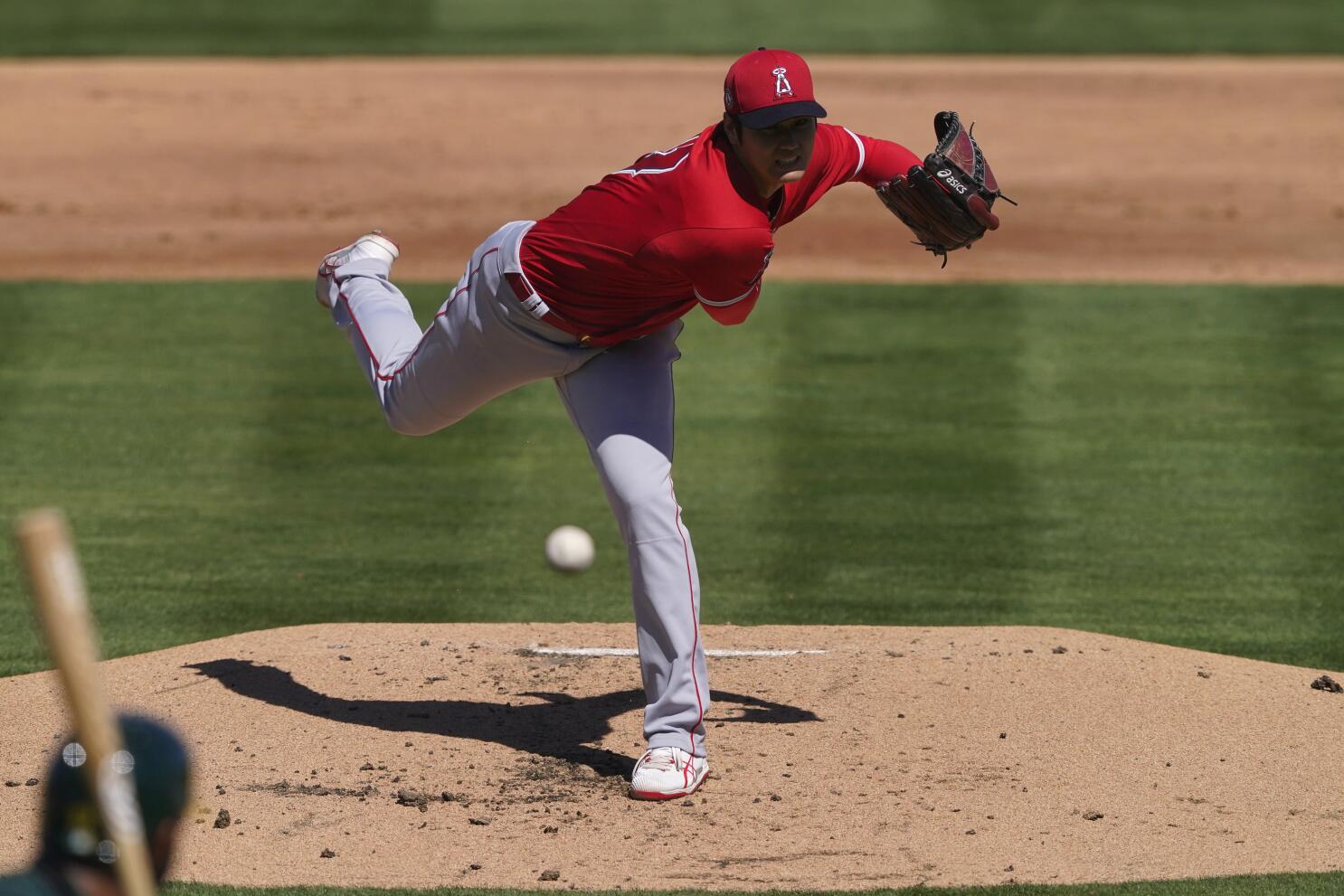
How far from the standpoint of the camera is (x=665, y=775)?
527cm

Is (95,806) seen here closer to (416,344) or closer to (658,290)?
(658,290)

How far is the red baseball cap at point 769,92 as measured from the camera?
4.88 meters

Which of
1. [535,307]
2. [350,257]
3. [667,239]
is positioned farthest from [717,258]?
[350,257]

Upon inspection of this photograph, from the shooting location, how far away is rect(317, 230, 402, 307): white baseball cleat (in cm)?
641

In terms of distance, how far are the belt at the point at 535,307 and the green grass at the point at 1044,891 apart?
160 centimetres

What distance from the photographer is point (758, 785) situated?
17.8ft

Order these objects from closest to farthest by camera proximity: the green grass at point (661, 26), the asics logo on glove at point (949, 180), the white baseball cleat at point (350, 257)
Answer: the asics logo on glove at point (949, 180)
the white baseball cleat at point (350, 257)
the green grass at point (661, 26)

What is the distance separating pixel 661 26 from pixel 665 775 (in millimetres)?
17704

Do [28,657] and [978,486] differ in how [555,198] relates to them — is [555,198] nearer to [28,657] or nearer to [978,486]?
[978,486]

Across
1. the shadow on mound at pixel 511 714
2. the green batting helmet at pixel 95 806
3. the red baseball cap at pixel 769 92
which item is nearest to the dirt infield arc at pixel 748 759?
the shadow on mound at pixel 511 714

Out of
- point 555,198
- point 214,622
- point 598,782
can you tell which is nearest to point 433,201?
point 555,198

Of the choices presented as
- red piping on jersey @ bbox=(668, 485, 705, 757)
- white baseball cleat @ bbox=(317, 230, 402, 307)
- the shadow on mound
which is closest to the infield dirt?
white baseball cleat @ bbox=(317, 230, 402, 307)

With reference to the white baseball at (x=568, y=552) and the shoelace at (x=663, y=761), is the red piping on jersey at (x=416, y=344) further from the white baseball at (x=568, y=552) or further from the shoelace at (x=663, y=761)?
the shoelace at (x=663, y=761)

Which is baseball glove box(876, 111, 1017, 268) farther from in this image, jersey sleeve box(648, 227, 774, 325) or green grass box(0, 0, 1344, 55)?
green grass box(0, 0, 1344, 55)
